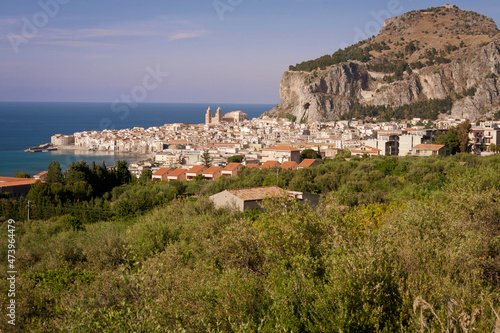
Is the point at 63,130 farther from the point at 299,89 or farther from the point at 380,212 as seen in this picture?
the point at 380,212

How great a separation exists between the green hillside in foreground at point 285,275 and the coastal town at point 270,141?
64.9 feet

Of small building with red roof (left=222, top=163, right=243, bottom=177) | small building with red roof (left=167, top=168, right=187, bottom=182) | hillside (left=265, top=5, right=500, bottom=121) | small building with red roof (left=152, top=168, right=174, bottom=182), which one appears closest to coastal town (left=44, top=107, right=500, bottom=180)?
small building with red roof (left=222, top=163, right=243, bottom=177)

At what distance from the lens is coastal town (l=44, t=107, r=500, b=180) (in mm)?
36562

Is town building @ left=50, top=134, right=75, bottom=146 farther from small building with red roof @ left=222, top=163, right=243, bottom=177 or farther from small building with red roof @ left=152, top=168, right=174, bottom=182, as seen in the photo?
small building with red roof @ left=222, top=163, right=243, bottom=177

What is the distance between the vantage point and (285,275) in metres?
4.82

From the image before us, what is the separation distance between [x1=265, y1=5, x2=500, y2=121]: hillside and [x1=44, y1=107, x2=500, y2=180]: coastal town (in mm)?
7007

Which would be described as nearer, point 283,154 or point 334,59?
point 283,154

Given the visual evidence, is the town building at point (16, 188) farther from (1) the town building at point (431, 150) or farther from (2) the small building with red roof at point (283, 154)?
(1) the town building at point (431, 150)

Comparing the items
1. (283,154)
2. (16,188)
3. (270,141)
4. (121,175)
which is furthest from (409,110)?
(16,188)

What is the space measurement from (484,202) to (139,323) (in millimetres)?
6157

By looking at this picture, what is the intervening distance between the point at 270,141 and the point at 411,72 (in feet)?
117

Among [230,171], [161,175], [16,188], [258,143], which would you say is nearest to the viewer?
[16,188]

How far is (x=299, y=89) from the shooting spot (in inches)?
3410

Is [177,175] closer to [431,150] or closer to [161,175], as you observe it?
[161,175]
